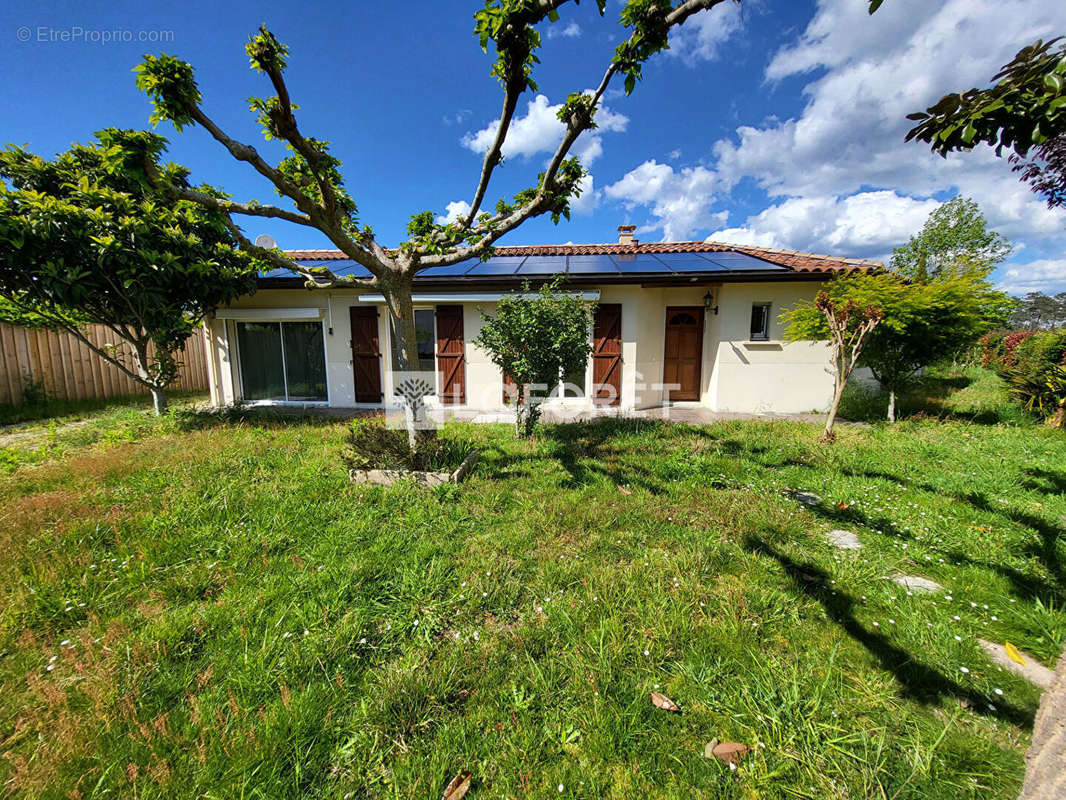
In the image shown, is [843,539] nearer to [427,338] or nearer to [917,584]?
[917,584]

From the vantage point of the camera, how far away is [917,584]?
7.86 ft

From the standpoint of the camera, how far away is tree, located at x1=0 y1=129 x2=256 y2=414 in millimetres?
4938

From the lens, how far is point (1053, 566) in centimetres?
248

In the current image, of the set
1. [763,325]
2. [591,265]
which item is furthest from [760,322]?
→ [591,265]

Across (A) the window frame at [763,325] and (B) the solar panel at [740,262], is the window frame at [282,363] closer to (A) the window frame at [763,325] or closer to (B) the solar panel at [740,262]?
(B) the solar panel at [740,262]

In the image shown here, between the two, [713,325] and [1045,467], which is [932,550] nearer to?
[1045,467]

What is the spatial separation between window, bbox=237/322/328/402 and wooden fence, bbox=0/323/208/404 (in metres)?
1.20

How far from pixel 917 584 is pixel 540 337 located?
4026 mm

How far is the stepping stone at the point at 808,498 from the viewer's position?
137 inches

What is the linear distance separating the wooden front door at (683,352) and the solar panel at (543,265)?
264cm

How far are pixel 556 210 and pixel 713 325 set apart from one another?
5364mm

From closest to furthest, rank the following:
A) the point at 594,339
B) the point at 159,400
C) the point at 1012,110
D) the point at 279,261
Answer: the point at 1012,110 < the point at 279,261 < the point at 159,400 < the point at 594,339

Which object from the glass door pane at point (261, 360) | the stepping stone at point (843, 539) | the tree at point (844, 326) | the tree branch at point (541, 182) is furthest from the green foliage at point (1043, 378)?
the glass door pane at point (261, 360)

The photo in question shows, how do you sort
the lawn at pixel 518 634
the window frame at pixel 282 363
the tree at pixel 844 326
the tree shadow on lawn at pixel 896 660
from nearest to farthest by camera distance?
the lawn at pixel 518 634
the tree shadow on lawn at pixel 896 660
the tree at pixel 844 326
the window frame at pixel 282 363
